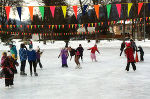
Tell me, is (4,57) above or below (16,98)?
above

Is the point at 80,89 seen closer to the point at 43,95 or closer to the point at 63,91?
the point at 63,91

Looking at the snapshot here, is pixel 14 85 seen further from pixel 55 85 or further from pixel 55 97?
pixel 55 97

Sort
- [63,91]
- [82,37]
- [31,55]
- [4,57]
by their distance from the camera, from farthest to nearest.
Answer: [82,37] → [31,55] → [4,57] → [63,91]

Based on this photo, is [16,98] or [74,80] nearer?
[16,98]

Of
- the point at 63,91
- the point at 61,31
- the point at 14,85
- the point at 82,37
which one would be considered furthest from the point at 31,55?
the point at 82,37

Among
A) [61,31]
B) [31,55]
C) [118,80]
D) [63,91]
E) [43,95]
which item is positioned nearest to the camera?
[43,95]

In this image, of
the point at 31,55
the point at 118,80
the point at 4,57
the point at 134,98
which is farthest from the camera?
the point at 31,55

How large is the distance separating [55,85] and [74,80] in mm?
1214

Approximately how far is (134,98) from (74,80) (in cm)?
359

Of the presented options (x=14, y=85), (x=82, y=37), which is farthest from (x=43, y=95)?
(x=82, y=37)

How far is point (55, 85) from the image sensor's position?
28.8 feet

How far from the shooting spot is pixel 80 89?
312 inches

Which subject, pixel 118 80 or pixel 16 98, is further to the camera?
pixel 118 80

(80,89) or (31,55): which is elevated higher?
(31,55)
